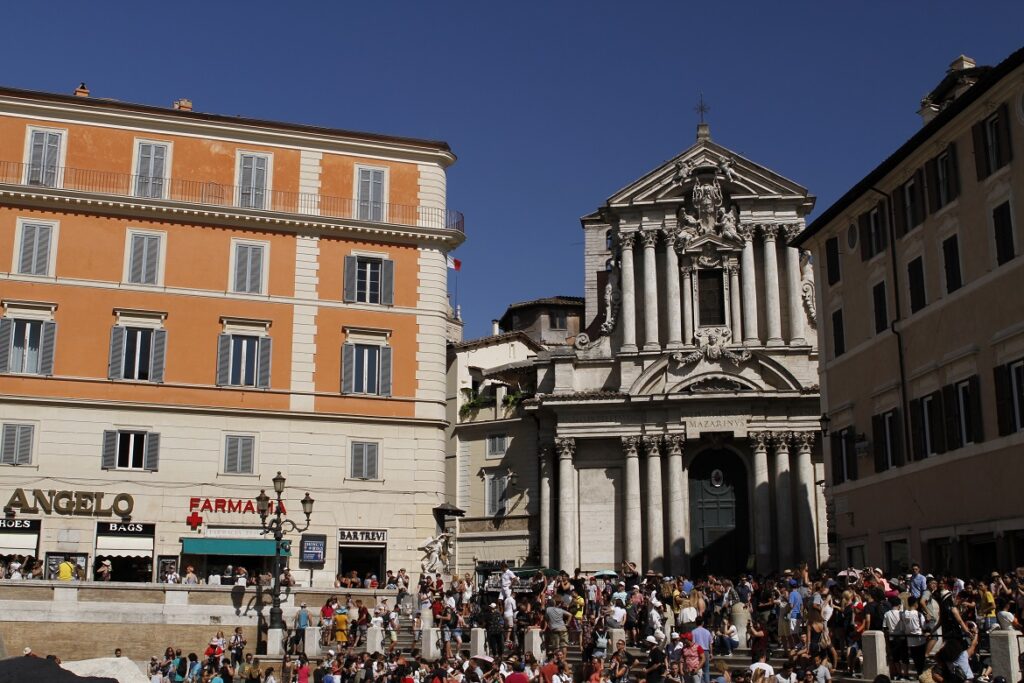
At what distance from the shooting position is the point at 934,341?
1178 inches

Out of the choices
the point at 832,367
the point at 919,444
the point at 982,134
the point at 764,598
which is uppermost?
the point at 982,134

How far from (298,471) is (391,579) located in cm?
488

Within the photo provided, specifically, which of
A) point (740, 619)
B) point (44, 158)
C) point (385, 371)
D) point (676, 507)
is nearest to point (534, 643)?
point (740, 619)

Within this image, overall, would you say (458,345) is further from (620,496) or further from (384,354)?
(384,354)

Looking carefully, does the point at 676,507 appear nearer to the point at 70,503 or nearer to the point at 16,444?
the point at 70,503

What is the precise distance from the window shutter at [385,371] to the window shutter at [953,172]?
19.5 m

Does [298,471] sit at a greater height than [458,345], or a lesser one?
lesser

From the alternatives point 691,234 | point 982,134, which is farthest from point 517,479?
point 982,134

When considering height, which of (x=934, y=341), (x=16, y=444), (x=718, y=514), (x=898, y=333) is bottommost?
(x=718, y=514)

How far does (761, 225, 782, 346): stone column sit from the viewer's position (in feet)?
159

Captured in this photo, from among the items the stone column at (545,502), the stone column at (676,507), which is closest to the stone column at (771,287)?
the stone column at (676,507)

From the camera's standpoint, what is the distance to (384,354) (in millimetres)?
41656

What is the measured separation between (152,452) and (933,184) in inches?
964

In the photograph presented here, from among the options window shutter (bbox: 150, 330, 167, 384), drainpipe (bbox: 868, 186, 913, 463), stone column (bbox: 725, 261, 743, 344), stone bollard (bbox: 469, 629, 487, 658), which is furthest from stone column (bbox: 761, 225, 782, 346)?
window shutter (bbox: 150, 330, 167, 384)
